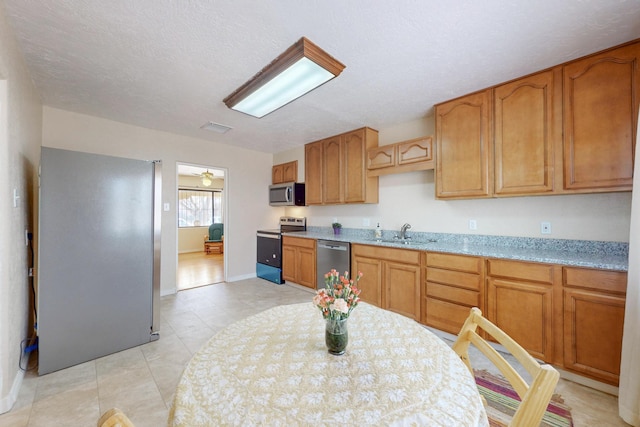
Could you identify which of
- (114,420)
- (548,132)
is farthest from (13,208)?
(548,132)

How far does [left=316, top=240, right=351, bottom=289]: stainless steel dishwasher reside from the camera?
3383 mm

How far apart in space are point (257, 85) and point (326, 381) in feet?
7.66

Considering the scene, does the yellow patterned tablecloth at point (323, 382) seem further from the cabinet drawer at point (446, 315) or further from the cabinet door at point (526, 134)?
the cabinet door at point (526, 134)

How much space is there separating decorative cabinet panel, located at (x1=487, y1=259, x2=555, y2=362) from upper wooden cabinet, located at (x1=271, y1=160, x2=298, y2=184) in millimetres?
3468

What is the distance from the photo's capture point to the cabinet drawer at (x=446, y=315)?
7.84ft

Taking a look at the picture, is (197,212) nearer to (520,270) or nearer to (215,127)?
(215,127)

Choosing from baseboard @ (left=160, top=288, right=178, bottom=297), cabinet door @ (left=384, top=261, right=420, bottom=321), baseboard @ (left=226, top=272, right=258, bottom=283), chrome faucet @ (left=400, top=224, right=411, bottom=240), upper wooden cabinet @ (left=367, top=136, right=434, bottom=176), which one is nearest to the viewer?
cabinet door @ (left=384, top=261, right=420, bottom=321)

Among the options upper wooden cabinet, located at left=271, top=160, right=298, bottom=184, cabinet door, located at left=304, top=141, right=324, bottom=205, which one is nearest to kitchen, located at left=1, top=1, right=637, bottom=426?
upper wooden cabinet, located at left=271, top=160, right=298, bottom=184

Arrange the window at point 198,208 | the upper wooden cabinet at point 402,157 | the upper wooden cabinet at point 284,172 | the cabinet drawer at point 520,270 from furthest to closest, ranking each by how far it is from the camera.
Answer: the window at point 198,208, the upper wooden cabinet at point 284,172, the upper wooden cabinet at point 402,157, the cabinet drawer at point 520,270

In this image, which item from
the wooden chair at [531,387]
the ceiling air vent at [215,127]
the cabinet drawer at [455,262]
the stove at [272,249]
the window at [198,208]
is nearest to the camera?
the wooden chair at [531,387]

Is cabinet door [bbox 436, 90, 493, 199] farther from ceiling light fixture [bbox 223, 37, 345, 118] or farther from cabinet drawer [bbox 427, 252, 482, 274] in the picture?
ceiling light fixture [bbox 223, 37, 345, 118]

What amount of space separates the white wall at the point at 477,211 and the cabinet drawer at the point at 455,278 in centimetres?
68

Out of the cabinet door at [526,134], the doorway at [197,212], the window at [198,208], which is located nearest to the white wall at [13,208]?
the cabinet door at [526,134]

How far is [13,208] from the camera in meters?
1.73
